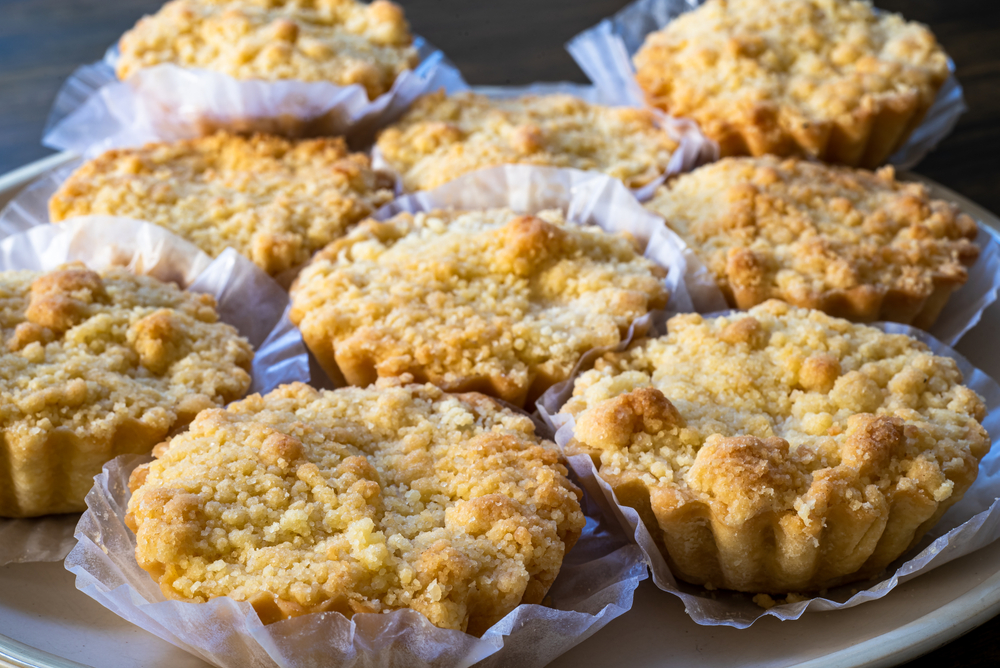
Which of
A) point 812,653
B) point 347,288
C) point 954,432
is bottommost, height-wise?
point 812,653

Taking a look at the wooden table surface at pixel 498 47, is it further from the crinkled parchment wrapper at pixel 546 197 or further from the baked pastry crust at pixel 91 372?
the baked pastry crust at pixel 91 372

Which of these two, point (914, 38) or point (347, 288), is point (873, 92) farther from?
point (347, 288)

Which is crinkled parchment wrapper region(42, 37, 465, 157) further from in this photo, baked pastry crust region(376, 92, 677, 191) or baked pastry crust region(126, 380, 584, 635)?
baked pastry crust region(126, 380, 584, 635)

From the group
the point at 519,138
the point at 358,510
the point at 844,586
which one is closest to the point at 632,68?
the point at 519,138

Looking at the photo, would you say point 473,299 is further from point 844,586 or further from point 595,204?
point 844,586

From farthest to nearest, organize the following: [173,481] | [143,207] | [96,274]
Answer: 1. [143,207]
2. [96,274]
3. [173,481]

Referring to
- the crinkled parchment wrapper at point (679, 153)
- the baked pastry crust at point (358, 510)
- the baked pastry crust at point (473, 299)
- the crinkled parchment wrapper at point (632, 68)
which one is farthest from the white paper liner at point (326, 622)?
the crinkled parchment wrapper at point (632, 68)

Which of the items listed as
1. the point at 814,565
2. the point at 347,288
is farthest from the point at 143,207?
the point at 814,565
